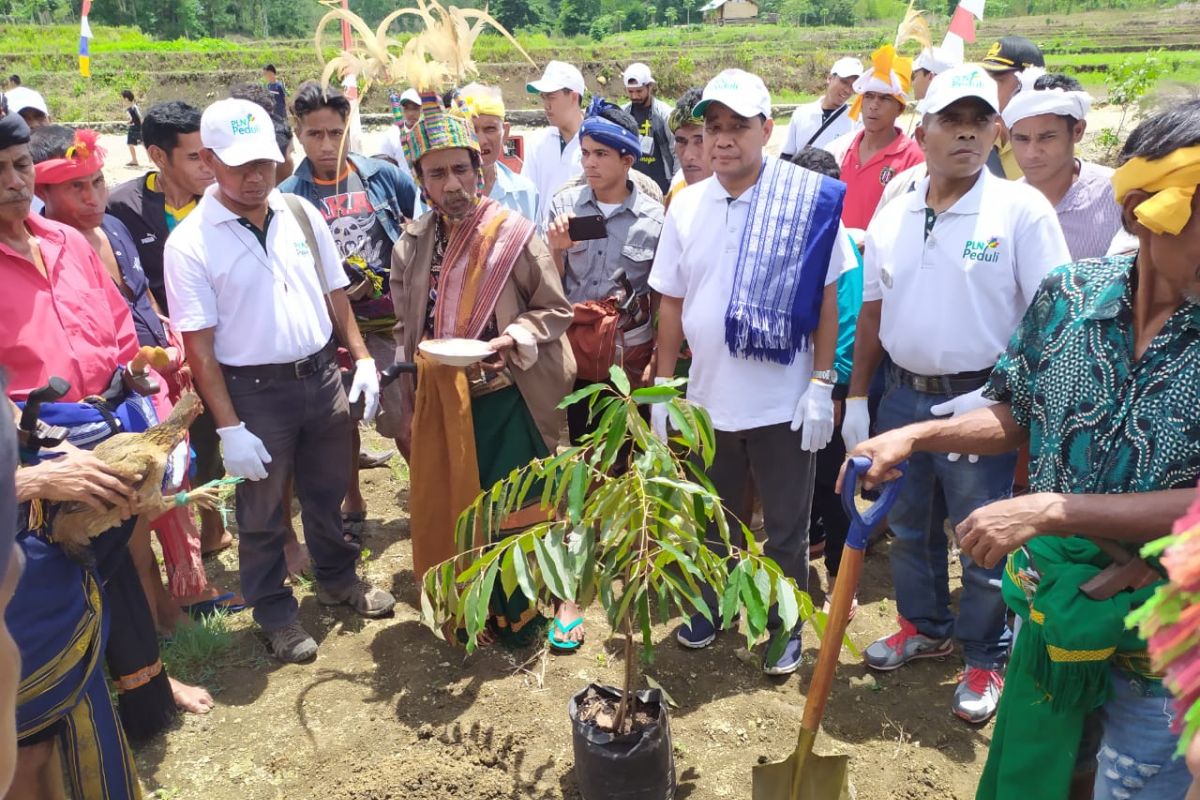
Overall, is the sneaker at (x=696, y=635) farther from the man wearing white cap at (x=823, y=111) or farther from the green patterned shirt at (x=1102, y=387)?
the man wearing white cap at (x=823, y=111)

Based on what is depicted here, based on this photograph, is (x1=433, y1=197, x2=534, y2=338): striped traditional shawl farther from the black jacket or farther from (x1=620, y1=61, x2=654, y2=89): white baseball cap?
(x1=620, y1=61, x2=654, y2=89): white baseball cap

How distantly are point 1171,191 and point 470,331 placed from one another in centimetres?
240

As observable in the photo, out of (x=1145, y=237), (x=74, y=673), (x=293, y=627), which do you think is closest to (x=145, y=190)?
(x=293, y=627)

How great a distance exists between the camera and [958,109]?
3.07m

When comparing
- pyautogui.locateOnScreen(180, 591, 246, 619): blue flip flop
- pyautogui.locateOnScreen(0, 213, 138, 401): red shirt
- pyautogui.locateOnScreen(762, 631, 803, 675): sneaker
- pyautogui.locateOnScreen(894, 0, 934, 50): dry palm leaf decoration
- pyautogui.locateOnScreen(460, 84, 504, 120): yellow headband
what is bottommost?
pyautogui.locateOnScreen(180, 591, 246, 619): blue flip flop

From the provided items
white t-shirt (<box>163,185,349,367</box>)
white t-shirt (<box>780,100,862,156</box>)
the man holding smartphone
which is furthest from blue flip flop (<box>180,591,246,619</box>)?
white t-shirt (<box>780,100,862,156</box>)

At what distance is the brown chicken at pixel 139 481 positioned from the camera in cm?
224

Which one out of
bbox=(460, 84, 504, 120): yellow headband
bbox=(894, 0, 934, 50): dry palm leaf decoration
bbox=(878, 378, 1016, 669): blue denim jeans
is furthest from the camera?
bbox=(894, 0, 934, 50): dry palm leaf decoration

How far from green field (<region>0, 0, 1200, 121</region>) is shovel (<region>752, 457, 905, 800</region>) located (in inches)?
952

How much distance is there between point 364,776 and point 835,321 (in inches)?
88.0

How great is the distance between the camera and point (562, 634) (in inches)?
141

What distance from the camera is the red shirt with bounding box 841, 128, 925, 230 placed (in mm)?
4977

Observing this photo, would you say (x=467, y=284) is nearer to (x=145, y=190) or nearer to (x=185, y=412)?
(x=185, y=412)

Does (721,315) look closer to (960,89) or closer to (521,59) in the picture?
(960,89)
